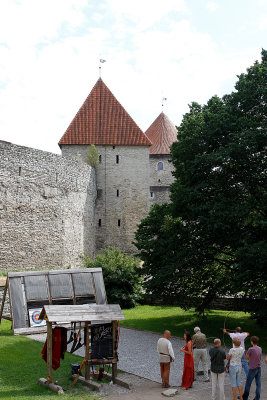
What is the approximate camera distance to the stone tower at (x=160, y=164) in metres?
47.2

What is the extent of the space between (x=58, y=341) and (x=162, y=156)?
129 feet

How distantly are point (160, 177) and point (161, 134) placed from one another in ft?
15.0

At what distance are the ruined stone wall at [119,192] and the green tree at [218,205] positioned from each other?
1599 cm

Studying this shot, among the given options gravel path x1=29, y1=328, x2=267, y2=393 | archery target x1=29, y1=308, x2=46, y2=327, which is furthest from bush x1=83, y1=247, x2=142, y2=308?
archery target x1=29, y1=308, x2=46, y2=327

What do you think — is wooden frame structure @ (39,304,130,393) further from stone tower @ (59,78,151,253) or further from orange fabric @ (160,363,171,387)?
stone tower @ (59,78,151,253)

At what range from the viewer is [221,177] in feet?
46.1

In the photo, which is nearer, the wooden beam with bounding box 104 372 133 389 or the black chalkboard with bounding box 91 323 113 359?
the wooden beam with bounding box 104 372 133 389

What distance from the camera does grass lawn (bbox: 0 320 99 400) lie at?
8039 millimetres

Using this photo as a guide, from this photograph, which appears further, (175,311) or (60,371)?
(175,311)

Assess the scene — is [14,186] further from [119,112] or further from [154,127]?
[154,127]

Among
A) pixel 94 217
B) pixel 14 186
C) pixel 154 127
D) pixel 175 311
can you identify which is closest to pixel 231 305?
pixel 175 311

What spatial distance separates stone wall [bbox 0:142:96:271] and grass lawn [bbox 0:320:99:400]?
838 centimetres

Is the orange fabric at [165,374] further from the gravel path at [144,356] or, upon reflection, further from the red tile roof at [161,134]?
the red tile roof at [161,134]

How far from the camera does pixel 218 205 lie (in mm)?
13125
